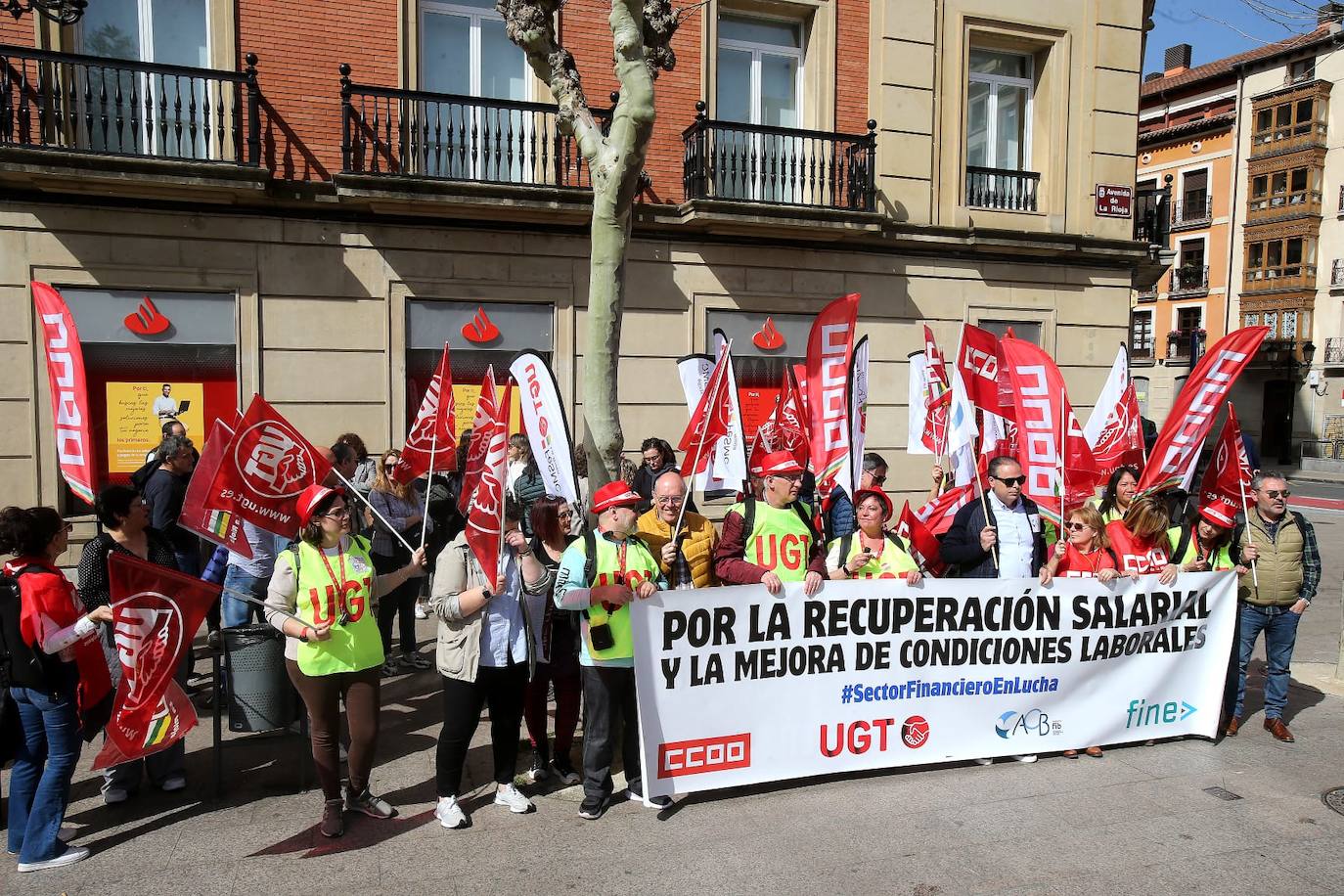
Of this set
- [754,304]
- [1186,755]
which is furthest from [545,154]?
[1186,755]

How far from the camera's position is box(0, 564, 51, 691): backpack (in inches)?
162

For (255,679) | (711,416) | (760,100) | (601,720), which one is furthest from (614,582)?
(760,100)

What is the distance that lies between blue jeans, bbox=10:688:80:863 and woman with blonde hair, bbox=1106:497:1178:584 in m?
5.91

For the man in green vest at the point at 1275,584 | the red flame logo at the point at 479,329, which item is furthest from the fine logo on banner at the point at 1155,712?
the red flame logo at the point at 479,329

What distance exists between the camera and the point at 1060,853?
4477 mm

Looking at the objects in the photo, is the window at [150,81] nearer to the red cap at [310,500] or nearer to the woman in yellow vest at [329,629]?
the red cap at [310,500]

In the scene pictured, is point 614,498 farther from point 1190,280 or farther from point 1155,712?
point 1190,280

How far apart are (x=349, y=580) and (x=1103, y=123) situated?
558 inches

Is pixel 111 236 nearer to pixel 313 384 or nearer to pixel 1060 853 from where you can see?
pixel 313 384

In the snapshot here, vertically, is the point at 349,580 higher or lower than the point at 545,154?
lower

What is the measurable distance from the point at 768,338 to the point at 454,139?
4885 millimetres

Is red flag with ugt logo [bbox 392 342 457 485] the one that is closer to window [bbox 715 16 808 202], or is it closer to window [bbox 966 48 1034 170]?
window [bbox 715 16 808 202]

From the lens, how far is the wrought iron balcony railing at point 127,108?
9938mm

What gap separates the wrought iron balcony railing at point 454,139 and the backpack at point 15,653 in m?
7.60
